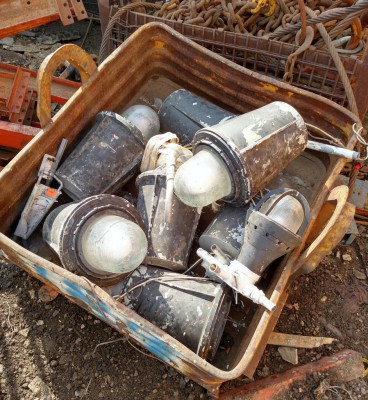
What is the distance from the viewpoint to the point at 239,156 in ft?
6.54

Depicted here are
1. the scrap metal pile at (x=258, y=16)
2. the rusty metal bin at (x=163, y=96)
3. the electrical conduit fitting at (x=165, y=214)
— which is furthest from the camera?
the scrap metal pile at (x=258, y=16)

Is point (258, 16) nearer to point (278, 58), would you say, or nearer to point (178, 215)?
point (278, 58)

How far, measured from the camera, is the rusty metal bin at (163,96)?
1785 mm

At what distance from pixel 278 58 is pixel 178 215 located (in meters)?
1.22

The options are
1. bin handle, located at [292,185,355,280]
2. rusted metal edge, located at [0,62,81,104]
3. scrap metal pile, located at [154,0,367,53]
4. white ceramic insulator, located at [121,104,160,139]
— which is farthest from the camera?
rusted metal edge, located at [0,62,81,104]

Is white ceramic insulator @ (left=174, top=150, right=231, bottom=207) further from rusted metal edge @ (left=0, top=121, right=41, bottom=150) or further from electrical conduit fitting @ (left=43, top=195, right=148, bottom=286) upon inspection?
rusted metal edge @ (left=0, top=121, right=41, bottom=150)

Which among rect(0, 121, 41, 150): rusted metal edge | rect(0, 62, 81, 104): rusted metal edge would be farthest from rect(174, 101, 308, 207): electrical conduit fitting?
rect(0, 62, 81, 104): rusted metal edge

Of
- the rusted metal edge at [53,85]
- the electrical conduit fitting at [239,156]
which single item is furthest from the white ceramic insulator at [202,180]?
the rusted metal edge at [53,85]

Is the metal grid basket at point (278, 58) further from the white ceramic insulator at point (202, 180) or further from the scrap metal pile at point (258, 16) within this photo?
the white ceramic insulator at point (202, 180)

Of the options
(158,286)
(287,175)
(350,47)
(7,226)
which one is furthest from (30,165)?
(350,47)

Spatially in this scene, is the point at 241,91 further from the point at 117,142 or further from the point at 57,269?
the point at 57,269

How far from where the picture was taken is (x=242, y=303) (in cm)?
219

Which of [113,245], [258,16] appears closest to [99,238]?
[113,245]

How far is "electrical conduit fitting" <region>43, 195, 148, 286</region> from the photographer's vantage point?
1853mm
